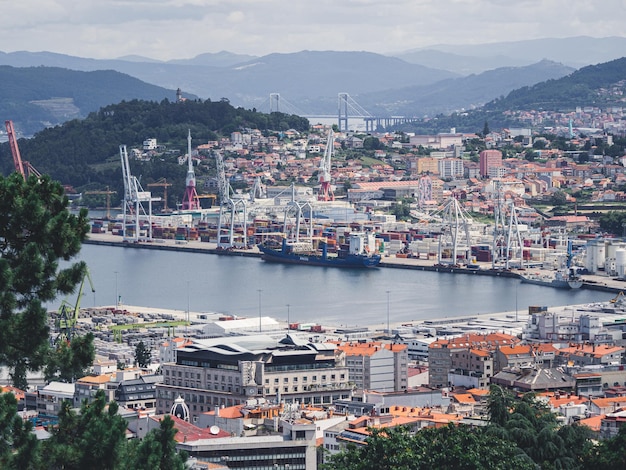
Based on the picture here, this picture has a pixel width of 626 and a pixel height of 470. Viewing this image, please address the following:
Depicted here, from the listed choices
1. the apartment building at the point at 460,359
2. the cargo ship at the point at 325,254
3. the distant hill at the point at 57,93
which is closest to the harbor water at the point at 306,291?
the cargo ship at the point at 325,254

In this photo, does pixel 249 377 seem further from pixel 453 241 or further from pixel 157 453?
pixel 453 241

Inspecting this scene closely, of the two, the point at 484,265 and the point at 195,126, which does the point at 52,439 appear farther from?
the point at 195,126

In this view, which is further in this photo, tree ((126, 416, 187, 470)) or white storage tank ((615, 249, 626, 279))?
white storage tank ((615, 249, 626, 279))

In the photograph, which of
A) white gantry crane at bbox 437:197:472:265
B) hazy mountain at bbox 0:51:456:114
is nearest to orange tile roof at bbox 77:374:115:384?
white gantry crane at bbox 437:197:472:265

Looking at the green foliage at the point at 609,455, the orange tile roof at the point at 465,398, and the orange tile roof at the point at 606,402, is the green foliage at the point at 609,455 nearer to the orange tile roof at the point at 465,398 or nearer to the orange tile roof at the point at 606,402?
the orange tile roof at the point at 606,402

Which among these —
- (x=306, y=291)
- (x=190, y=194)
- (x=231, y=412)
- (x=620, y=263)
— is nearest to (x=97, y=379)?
(x=231, y=412)

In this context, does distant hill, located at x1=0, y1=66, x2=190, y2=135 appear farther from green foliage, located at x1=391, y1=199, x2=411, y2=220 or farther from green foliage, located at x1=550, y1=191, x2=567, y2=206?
green foliage, located at x1=550, y1=191, x2=567, y2=206
